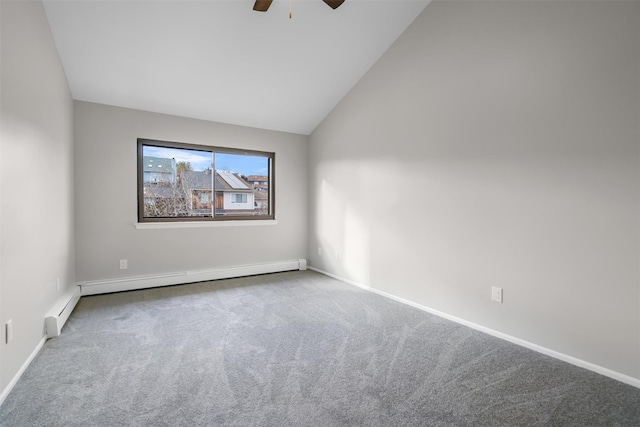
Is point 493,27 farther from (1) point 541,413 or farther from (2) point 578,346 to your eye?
(1) point 541,413

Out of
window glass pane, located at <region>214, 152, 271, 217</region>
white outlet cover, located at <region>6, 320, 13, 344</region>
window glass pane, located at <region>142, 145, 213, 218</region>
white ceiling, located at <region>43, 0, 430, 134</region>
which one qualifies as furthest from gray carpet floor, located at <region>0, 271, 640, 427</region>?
white ceiling, located at <region>43, 0, 430, 134</region>

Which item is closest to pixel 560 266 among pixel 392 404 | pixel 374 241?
pixel 392 404

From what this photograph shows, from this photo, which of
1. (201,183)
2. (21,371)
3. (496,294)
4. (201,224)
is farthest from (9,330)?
(496,294)

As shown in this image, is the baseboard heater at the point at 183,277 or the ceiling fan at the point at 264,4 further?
the baseboard heater at the point at 183,277

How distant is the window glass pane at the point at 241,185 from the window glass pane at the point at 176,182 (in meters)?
0.15

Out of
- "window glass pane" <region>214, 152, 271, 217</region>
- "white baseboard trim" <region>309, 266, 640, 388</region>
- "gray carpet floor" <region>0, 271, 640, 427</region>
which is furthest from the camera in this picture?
"window glass pane" <region>214, 152, 271, 217</region>

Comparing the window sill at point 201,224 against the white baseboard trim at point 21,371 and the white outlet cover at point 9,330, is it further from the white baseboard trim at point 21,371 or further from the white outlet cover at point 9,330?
the white outlet cover at point 9,330

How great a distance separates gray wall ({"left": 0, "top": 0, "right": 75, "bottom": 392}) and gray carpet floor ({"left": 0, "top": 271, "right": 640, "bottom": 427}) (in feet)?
1.09

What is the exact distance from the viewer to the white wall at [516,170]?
6.24 feet

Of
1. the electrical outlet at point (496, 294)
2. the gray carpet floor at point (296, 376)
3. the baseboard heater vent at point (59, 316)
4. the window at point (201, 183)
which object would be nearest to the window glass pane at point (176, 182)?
the window at point (201, 183)

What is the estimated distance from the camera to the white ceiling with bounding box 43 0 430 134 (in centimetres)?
265

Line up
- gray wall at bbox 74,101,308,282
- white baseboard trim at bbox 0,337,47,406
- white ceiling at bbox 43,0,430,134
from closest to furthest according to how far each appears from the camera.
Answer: white baseboard trim at bbox 0,337,47,406
white ceiling at bbox 43,0,430,134
gray wall at bbox 74,101,308,282

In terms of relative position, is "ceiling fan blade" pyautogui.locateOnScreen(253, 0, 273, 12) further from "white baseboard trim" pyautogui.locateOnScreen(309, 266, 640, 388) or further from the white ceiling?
"white baseboard trim" pyautogui.locateOnScreen(309, 266, 640, 388)

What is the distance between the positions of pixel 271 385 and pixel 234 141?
339 cm
